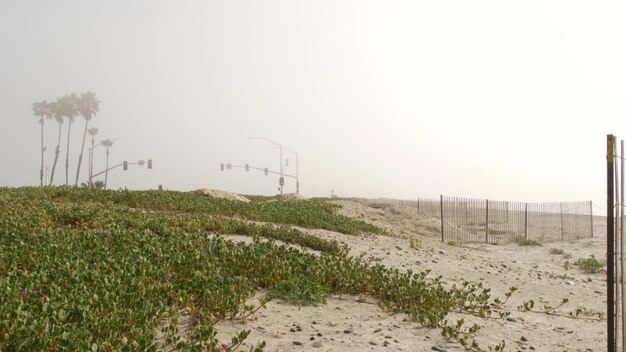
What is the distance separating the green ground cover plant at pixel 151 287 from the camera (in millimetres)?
5879

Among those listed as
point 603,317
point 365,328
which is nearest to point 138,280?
point 365,328

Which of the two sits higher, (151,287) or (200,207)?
(200,207)

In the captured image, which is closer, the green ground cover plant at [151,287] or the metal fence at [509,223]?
the green ground cover plant at [151,287]

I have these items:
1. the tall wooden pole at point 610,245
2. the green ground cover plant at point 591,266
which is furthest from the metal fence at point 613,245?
the green ground cover plant at point 591,266

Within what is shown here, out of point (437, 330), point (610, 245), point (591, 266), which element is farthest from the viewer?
point (591, 266)

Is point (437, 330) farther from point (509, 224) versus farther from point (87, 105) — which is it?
point (87, 105)

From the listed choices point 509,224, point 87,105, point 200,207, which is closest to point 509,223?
point 509,224

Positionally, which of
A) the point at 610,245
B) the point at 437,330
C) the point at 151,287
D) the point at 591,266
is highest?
the point at 610,245

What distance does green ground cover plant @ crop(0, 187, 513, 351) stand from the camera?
5.88 meters

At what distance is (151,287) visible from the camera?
297 inches

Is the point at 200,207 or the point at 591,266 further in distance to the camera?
the point at 200,207

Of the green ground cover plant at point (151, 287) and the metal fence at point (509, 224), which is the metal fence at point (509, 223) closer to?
the metal fence at point (509, 224)

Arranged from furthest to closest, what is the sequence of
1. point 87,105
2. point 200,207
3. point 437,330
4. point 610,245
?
point 87,105 → point 200,207 → point 437,330 → point 610,245

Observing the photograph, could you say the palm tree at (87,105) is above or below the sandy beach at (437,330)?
above
